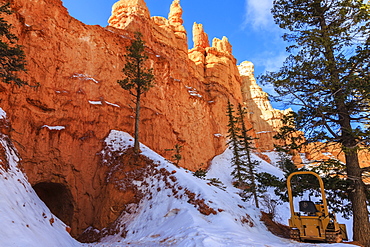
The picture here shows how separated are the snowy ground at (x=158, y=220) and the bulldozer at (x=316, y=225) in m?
0.94

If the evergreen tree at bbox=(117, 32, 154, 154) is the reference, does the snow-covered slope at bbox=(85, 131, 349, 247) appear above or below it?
below

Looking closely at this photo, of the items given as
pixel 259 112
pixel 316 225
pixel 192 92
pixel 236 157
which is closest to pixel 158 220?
pixel 316 225

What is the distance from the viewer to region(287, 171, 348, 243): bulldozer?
30.8ft

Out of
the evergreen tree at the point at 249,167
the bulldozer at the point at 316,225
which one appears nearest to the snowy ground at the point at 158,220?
the bulldozer at the point at 316,225

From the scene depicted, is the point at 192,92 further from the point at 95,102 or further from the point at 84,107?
the point at 84,107

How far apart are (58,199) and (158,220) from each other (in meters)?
12.5

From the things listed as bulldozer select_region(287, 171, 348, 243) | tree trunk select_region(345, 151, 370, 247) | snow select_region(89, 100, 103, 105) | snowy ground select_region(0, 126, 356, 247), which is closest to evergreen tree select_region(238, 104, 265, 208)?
snowy ground select_region(0, 126, 356, 247)

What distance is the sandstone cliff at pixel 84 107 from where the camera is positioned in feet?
60.2

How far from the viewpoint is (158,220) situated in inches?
468

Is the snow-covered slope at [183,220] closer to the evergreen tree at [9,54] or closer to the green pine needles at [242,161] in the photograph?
the green pine needles at [242,161]

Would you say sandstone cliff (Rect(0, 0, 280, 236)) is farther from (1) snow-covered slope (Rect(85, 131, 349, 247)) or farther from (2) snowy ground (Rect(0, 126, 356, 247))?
(1) snow-covered slope (Rect(85, 131, 349, 247))

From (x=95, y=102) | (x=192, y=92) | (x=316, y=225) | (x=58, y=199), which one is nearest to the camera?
(x=316, y=225)

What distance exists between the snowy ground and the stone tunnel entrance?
692cm

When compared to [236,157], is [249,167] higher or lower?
lower
